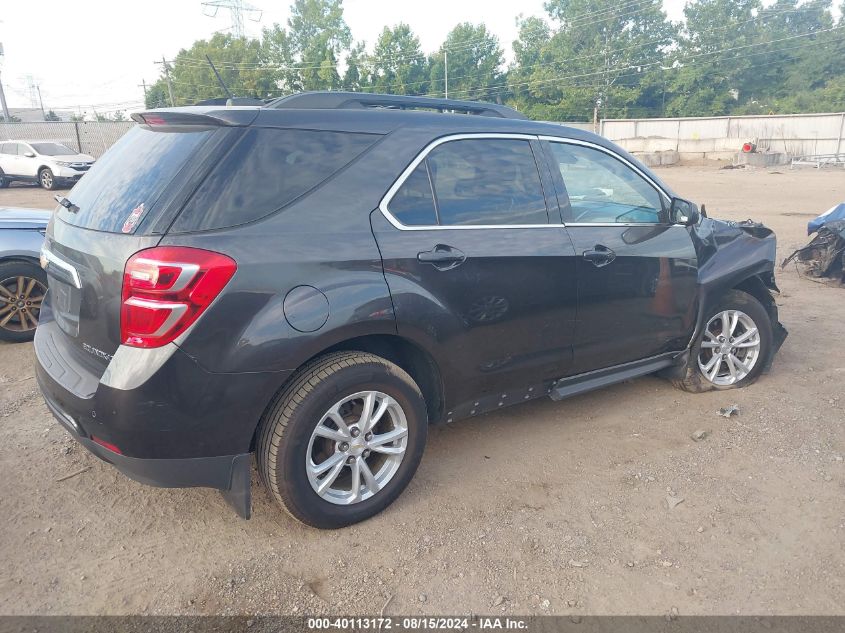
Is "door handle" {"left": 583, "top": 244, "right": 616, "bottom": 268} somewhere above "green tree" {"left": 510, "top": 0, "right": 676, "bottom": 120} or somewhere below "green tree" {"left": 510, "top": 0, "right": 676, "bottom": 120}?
below

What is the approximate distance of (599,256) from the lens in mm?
3549

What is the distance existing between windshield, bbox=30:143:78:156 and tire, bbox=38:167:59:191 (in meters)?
0.63

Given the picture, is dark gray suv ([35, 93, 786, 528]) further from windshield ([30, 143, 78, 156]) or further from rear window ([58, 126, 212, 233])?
windshield ([30, 143, 78, 156])

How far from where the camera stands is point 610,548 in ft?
9.25

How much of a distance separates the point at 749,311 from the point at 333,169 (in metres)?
3.21

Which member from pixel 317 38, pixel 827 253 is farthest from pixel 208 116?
pixel 317 38

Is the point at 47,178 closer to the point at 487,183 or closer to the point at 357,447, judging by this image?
the point at 487,183

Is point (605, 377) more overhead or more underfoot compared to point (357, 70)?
more underfoot

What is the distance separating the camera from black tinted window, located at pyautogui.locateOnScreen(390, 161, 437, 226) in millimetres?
2922

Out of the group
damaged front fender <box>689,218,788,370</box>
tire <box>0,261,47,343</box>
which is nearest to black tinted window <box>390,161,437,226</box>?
damaged front fender <box>689,218,788,370</box>

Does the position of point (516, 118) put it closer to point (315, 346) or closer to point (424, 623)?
point (315, 346)

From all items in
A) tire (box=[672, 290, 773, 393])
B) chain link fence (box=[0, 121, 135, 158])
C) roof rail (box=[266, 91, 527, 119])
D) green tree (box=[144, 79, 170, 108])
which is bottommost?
tire (box=[672, 290, 773, 393])

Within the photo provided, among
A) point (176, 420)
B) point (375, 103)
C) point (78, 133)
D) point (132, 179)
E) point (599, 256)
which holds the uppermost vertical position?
point (78, 133)

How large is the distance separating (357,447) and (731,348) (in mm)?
2984
